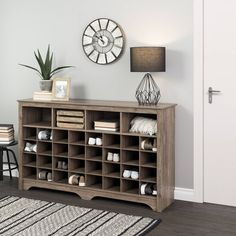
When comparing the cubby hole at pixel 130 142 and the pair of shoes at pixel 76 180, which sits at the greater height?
the cubby hole at pixel 130 142

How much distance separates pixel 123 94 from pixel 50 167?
2.97ft

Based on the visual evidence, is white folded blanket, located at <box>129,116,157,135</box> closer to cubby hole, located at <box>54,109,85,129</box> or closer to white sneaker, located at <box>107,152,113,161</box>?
white sneaker, located at <box>107,152,113,161</box>

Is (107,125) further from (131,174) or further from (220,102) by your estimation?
(220,102)

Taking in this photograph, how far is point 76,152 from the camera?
4.01 m

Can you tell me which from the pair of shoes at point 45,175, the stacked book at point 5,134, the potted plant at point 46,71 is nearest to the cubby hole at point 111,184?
the pair of shoes at point 45,175

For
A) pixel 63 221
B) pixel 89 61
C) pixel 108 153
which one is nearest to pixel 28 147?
pixel 108 153

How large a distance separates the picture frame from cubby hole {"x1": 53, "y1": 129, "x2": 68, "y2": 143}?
287mm

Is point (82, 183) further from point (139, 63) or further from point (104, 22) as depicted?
point (104, 22)

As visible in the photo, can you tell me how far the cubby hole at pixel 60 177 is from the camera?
13.3ft

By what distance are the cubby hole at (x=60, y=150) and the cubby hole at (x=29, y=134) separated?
8.9 inches

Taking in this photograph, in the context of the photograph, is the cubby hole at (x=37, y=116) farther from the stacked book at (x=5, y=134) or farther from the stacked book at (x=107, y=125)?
the stacked book at (x=107, y=125)

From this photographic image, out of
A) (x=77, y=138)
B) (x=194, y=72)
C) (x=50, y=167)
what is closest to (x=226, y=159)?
(x=194, y=72)

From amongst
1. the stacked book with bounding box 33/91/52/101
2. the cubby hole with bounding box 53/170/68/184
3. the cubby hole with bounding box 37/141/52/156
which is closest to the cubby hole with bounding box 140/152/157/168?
the cubby hole with bounding box 53/170/68/184

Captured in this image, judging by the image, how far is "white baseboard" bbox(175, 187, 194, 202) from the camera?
3820mm
